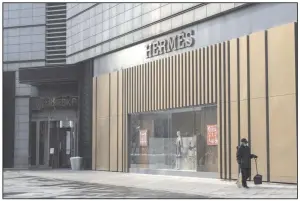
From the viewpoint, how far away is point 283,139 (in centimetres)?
1836

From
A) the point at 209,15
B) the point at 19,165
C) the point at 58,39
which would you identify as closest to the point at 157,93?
the point at 209,15

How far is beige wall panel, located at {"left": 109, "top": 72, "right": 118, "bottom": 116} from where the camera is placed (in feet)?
96.1

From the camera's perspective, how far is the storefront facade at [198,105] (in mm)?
18641

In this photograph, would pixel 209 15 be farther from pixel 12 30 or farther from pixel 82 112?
pixel 12 30

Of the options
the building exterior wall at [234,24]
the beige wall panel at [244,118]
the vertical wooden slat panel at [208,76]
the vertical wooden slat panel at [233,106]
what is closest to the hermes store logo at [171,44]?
the building exterior wall at [234,24]

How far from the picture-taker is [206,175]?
73.4ft

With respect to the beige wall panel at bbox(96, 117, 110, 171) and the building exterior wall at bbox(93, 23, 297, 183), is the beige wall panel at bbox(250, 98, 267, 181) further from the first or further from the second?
the beige wall panel at bbox(96, 117, 110, 171)

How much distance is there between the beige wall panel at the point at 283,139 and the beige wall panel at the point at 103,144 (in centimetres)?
1314

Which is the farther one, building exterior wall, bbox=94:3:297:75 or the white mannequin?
the white mannequin

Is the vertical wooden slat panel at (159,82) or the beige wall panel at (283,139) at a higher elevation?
the vertical wooden slat panel at (159,82)

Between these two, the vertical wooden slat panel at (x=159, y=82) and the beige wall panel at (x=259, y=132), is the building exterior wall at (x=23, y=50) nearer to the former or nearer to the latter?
the vertical wooden slat panel at (x=159, y=82)

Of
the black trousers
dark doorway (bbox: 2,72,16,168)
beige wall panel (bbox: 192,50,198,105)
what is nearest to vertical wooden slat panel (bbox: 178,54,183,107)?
beige wall panel (bbox: 192,50,198,105)

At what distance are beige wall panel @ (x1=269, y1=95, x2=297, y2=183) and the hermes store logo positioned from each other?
6105 millimetres

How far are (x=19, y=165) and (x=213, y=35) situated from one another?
840 inches
